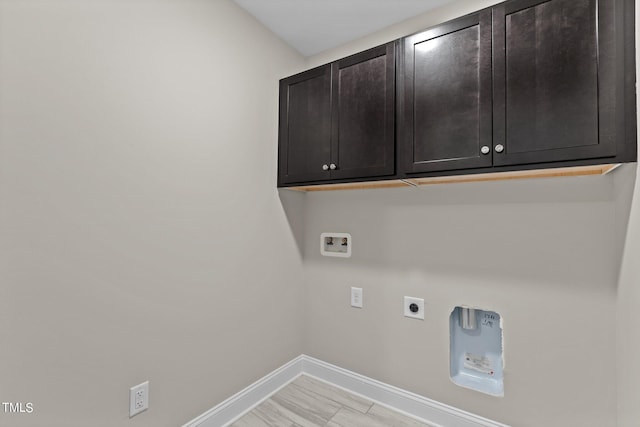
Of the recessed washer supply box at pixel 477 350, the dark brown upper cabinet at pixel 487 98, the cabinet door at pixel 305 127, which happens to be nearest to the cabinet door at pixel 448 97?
the dark brown upper cabinet at pixel 487 98

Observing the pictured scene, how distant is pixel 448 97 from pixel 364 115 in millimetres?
425

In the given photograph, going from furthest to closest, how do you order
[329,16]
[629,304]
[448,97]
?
[329,16], [448,97], [629,304]

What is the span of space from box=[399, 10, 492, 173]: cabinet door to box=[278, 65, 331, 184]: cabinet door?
473 millimetres

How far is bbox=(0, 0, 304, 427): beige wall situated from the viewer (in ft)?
3.26

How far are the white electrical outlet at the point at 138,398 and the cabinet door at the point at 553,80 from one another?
1806 mm

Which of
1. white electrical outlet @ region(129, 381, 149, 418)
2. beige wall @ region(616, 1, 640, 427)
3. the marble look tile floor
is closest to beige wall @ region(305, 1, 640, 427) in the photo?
beige wall @ region(616, 1, 640, 427)

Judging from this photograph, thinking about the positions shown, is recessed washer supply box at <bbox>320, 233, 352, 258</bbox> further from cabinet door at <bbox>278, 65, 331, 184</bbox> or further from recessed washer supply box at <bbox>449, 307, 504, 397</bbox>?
recessed washer supply box at <bbox>449, 307, 504, 397</bbox>

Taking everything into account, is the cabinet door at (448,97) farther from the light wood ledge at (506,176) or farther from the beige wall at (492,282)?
the beige wall at (492,282)

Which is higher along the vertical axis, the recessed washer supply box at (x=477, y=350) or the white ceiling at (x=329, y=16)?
the white ceiling at (x=329, y=16)

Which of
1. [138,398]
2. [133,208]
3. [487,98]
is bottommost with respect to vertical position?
[138,398]

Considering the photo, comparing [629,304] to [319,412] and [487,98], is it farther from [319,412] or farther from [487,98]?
[319,412]

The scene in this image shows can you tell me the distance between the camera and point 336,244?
2.06m

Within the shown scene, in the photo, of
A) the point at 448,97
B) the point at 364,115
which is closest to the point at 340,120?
the point at 364,115

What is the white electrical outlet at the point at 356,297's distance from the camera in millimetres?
1933
